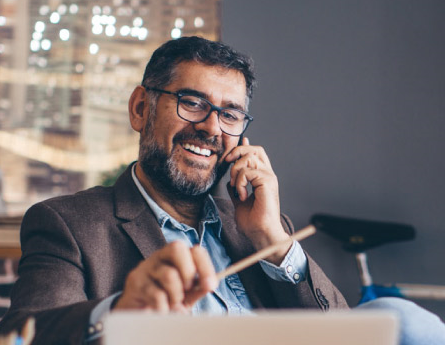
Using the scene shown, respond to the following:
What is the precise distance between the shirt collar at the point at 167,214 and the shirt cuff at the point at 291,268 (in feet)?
0.69

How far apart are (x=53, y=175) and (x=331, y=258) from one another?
64.3 inches

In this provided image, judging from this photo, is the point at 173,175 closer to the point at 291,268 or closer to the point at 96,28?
the point at 291,268

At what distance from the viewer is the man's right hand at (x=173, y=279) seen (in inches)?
23.6

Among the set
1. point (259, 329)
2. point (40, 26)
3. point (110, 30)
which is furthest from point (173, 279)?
point (40, 26)

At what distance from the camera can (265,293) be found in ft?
4.69

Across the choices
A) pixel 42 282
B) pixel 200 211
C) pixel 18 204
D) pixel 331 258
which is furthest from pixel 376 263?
pixel 18 204

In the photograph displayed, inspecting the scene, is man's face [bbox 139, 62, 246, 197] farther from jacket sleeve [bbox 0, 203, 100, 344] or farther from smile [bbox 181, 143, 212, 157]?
jacket sleeve [bbox 0, 203, 100, 344]

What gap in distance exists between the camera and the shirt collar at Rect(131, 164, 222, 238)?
1.40m

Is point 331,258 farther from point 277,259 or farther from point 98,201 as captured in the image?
point 98,201

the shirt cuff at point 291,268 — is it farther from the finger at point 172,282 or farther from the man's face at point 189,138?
the finger at point 172,282

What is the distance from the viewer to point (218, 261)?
145 cm

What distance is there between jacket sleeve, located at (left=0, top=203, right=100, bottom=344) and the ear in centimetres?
47

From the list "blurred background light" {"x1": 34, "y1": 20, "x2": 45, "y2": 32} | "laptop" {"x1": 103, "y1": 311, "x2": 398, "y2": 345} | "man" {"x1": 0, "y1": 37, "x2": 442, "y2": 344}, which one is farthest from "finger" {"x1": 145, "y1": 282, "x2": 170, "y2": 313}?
"blurred background light" {"x1": 34, "y1": 20, "x2": 45, "y2": 32}

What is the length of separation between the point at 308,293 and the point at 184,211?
0.45m
